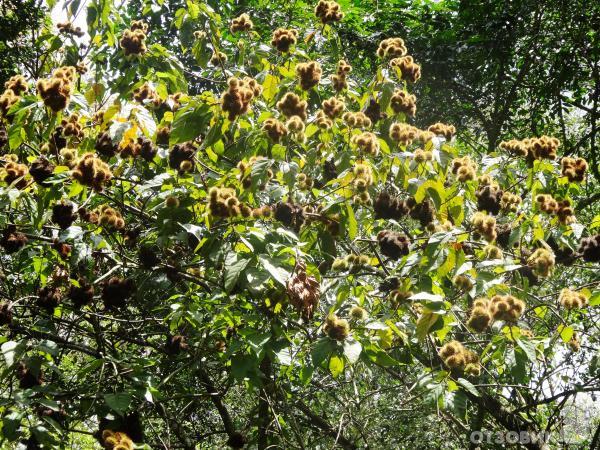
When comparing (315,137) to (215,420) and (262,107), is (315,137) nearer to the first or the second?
(262,107)

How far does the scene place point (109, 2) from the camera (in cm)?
296

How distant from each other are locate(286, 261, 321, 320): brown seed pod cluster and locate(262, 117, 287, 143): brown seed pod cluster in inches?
20.2

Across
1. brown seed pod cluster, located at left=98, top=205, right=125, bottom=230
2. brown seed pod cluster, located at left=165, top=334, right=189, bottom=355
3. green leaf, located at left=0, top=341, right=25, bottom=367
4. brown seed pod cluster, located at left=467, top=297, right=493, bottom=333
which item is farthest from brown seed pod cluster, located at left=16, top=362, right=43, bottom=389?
brown seed pod cluster, located at left=467, top=297, right=493, bottom=333

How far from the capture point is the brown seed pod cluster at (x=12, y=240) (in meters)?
2.71

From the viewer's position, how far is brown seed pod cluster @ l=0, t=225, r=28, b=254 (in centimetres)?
271

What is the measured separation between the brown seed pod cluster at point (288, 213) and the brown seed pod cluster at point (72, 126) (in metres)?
1.00

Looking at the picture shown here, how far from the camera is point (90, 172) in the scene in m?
2.32

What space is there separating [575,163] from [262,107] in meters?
1.57

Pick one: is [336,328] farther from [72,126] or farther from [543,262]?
[72,126]

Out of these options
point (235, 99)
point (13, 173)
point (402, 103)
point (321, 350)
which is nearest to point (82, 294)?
point (13, 173)

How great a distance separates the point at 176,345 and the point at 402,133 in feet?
5.05

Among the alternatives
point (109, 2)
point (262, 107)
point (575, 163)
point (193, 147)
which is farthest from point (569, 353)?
point (109, 2)

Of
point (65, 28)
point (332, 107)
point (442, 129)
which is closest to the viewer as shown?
point (332, 107)

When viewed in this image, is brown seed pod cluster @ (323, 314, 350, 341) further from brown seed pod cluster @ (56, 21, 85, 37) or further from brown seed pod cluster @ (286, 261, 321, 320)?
brown seed pod cluster @ (56, 21, 85, 37)
